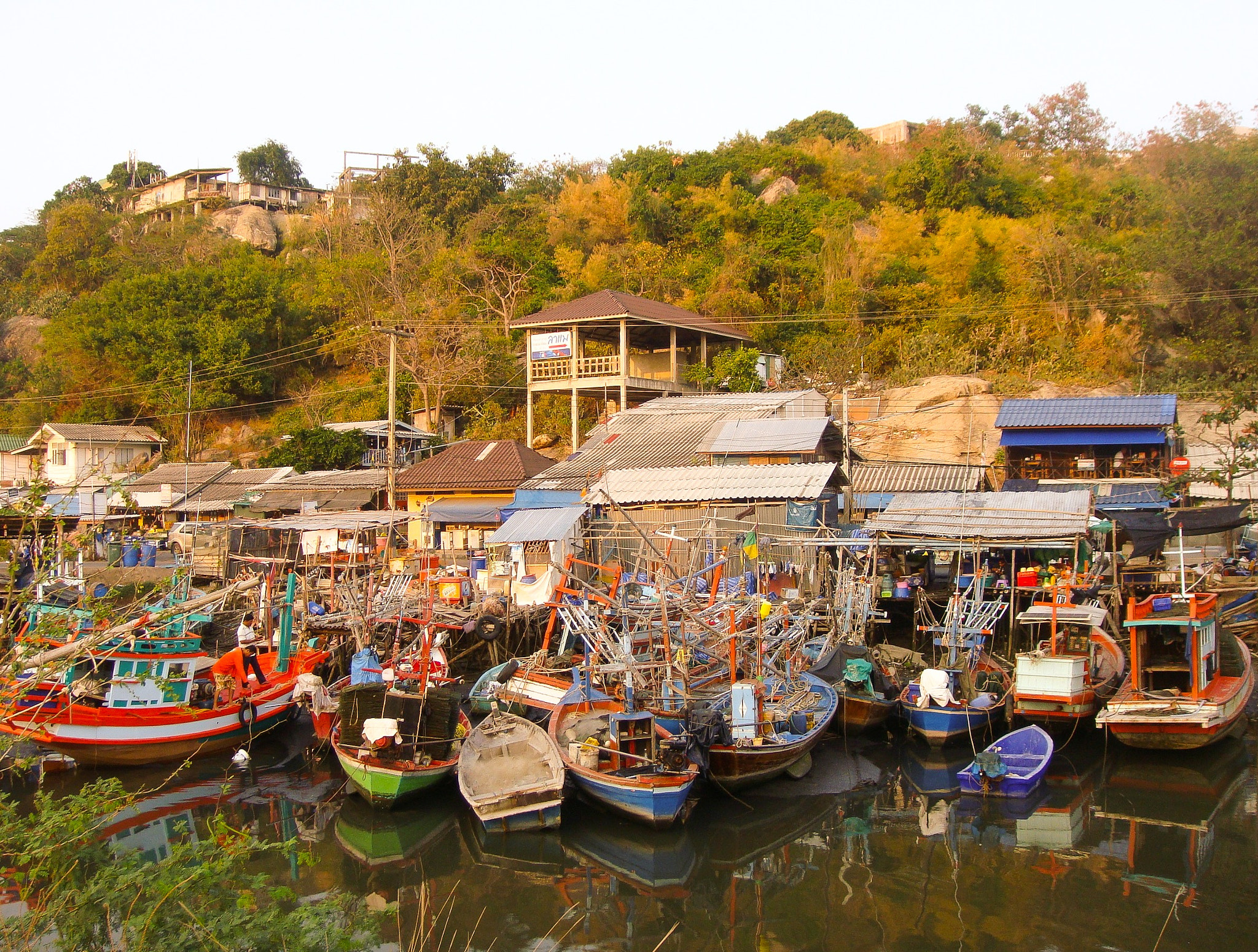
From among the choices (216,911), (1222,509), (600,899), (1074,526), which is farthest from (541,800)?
(1222,509)

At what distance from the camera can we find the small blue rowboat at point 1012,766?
13.4m

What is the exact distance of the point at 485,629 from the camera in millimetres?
18875

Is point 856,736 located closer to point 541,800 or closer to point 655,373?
point 541,800

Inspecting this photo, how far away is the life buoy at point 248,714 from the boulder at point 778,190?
32120mm

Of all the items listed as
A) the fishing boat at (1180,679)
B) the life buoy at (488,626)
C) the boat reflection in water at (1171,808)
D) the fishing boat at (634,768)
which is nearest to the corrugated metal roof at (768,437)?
the life buoy at (488,626)

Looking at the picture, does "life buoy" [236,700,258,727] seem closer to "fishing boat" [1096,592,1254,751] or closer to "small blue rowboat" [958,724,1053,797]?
"small blue rowboat" [958,724,1053,797]

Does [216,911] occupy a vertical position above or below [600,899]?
above

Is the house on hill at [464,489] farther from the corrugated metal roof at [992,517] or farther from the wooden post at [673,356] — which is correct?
the corrugated metal roof at [992,517]

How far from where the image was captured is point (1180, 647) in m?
16.5

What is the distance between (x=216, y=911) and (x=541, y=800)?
6556mm

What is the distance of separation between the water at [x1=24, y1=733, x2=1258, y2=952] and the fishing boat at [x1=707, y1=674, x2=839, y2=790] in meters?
0.48

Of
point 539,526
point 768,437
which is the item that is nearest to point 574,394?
point 768,437

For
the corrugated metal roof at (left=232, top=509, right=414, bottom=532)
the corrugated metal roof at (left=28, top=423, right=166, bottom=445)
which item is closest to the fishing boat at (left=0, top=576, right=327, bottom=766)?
the corrugated metal roof at (left=232, top=509, right=414, bottom=532)

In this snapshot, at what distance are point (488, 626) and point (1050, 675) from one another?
10.5m
